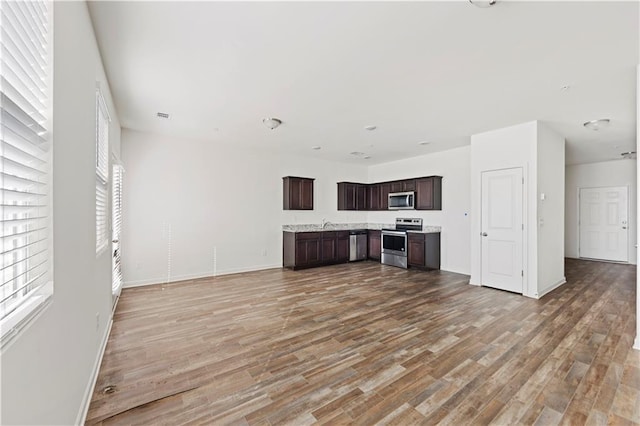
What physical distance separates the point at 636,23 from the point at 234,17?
10.1 feet

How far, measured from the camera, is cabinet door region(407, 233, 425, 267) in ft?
21.0

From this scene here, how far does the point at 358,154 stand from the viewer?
272 inches

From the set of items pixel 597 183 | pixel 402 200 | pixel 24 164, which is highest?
pixel 597 183

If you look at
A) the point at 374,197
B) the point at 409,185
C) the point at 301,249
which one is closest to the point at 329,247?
the point at 301,249

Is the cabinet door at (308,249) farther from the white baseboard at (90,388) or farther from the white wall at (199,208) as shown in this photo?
the white baseboard at (90,388)

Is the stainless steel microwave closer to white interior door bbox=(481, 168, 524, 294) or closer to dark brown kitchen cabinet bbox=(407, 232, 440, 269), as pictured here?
dark brown kitchen cabinet bbox=(407, 232, 440, 269)

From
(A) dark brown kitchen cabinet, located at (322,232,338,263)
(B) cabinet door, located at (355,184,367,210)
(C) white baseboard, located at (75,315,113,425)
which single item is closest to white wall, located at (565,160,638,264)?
(B) cabinet door, located at (355,184,367,210)

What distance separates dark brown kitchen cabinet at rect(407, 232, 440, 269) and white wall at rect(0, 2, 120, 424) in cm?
582

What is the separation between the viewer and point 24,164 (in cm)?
116

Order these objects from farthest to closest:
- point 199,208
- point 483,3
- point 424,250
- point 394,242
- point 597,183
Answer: point 597,183 < point 394,242 < point 424,250 < point 199,208 < point 483,3

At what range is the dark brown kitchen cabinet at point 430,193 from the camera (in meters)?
6.50

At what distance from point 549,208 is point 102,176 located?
6448mm

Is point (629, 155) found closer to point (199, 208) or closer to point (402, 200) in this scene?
point (402, 200)

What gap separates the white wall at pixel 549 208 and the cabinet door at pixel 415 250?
222 centimetres
